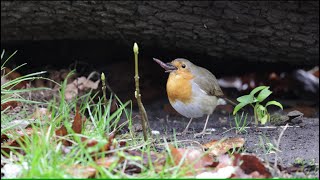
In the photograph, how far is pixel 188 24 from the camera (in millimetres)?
4797

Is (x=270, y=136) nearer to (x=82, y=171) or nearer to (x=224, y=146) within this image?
(x=224, y=146)

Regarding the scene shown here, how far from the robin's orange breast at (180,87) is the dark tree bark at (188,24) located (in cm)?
93

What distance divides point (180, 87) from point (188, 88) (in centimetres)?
6

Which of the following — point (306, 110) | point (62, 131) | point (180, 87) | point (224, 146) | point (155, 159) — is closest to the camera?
point (155, 159)

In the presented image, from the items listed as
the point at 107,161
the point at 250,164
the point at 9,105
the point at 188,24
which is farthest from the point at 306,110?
the point at 107,161

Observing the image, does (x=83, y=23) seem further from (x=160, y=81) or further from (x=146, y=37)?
(x=160, y=81)

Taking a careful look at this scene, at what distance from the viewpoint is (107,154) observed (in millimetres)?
2621

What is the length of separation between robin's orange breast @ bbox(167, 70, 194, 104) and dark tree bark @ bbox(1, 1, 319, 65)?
935mm

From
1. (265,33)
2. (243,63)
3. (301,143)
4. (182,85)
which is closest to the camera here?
(301,143)

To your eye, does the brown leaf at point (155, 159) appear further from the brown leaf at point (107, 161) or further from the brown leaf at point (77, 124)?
the brown leaf at point (77, 124)

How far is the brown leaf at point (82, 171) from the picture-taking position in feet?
7.93

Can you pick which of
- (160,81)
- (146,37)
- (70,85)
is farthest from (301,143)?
(160,81)

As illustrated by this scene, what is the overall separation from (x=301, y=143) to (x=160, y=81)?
2868 mm

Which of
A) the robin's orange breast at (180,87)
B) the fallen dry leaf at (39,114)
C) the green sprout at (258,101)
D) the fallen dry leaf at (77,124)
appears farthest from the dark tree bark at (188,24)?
the fallen dry leaf at (77,124)
